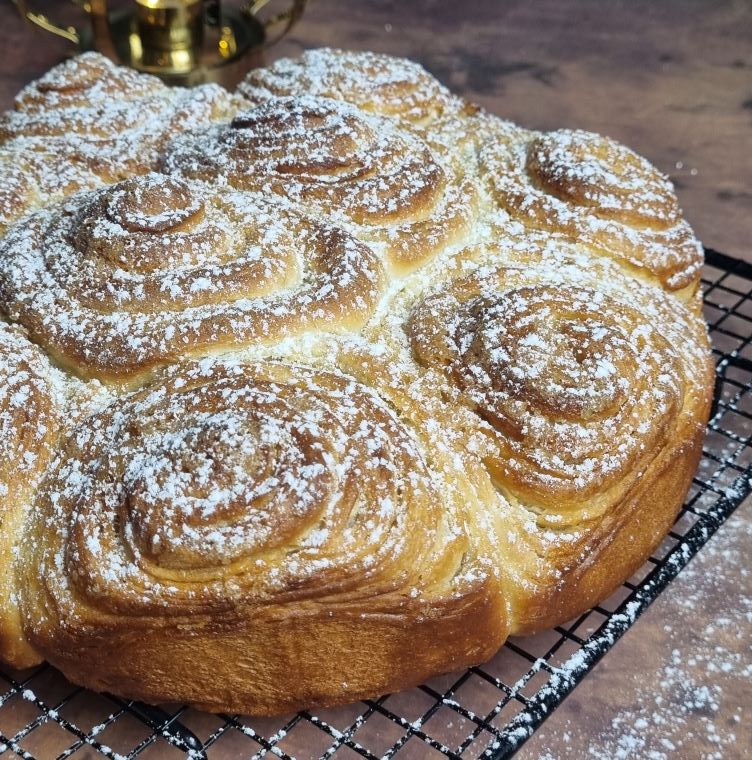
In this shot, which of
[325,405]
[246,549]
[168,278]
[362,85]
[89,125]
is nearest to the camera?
[246,549]

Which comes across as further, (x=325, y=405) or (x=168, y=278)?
(x=168, y=278)

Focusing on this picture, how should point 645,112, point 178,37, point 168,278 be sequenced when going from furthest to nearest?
point 645,112 < point 178,37 < point 168,278

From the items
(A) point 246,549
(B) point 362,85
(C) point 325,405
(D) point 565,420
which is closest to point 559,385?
(D) point 565,420

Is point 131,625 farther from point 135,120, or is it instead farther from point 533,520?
point 135,120

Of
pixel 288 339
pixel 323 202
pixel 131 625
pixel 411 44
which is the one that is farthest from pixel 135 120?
pixel 411 44

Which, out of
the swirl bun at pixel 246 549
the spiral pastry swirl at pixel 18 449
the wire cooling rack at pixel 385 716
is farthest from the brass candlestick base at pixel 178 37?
the wire cooling rack at pixel 385 716

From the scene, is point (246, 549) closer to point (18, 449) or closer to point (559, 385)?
point (18, 449)

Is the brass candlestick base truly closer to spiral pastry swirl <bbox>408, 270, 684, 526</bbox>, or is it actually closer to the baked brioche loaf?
the baked brioche loaf
